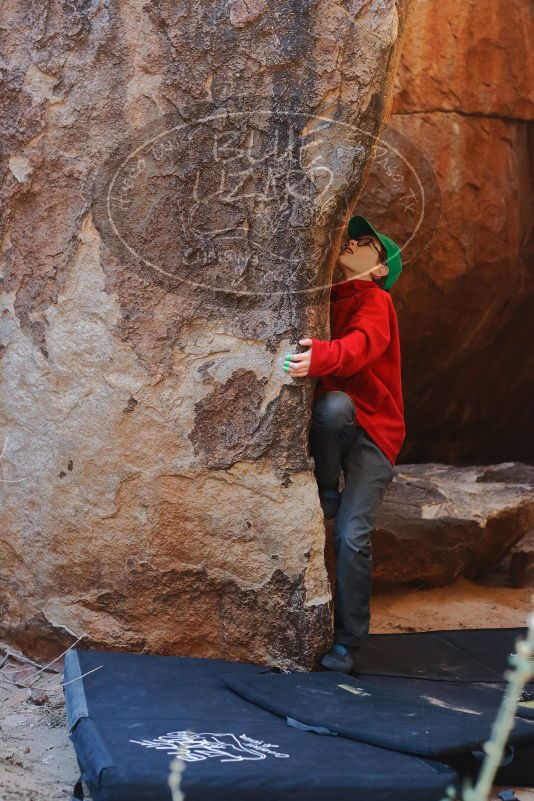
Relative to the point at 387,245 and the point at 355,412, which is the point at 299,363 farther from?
the point at 387,245

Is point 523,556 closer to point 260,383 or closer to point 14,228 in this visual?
point 260,383

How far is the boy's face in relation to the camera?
3.32 metres

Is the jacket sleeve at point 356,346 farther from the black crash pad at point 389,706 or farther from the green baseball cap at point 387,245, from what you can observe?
the black crash pad at point 389,706

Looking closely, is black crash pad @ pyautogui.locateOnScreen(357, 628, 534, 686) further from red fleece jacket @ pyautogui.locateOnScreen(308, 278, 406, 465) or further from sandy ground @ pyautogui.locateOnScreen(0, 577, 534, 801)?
red fleece jacket @ pyautogui.locateOnScreen(308, 278, 406, 465)

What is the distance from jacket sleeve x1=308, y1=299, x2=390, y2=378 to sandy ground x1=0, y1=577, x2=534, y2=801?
119 centimetres

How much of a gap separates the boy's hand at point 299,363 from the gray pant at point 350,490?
0.16 metres

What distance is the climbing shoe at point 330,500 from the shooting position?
3193 millimetres

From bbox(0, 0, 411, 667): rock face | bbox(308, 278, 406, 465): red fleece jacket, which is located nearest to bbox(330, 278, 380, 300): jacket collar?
bbox(308, 278, 406, 465): red fleece jacket

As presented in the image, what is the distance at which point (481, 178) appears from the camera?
5238 millimetres

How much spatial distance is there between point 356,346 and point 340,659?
2.99 ft

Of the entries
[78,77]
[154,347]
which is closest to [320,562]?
[154,347]

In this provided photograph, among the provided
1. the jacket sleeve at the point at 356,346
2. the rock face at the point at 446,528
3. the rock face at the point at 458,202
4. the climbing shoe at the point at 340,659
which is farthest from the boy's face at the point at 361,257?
the rock face at the point at 458,202

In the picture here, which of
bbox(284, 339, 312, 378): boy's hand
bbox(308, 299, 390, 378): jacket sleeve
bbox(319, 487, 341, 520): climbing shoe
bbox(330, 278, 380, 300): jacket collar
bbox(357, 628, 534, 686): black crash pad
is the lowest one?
bbox(357, 628, 534, 686): black crash pad

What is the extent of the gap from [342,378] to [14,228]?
1102 mm
